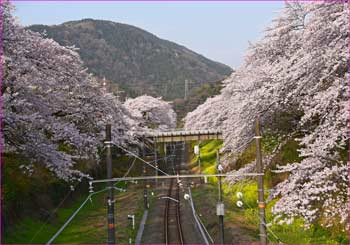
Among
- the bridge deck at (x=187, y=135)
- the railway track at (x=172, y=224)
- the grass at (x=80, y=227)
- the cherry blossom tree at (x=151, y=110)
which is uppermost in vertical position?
the cherry blossom tree at (x=151, y=110)

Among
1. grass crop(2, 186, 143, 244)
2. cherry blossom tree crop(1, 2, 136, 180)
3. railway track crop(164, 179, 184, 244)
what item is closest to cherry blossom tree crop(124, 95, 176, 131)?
railway track crop(164, 179, 184, 244)

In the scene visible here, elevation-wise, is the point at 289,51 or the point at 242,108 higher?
the point at 289,51

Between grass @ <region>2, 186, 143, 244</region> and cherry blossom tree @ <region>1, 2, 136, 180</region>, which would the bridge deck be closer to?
grass @ <region>2, 186, 143, 244</region>

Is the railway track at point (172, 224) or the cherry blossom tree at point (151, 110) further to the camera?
the cherry blossom tree at point (151, 110)

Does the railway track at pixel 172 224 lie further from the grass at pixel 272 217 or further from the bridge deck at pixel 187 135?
the bridge deck at pixel 187 135

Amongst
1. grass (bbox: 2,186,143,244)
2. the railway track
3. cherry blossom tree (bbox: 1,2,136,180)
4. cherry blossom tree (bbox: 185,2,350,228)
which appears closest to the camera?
cherry blossom tree (bbox: 185,2,350,228)

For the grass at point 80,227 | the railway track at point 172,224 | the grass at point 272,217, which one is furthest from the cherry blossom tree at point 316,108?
the grass at point 80,227

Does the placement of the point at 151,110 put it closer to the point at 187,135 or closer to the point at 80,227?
the point at 187,135

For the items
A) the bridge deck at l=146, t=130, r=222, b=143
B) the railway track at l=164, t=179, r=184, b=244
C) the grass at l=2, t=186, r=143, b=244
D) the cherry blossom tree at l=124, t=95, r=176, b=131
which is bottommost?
the railway track at l=164, t=179, r=184, b=244

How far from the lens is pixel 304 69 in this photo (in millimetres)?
14938

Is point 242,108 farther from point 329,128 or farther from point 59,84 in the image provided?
point 59,84

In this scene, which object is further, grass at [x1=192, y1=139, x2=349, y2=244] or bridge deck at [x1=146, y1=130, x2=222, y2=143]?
bridge deck at [x1=146, y1=130, x2=222, y2=143]

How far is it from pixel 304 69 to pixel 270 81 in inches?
138

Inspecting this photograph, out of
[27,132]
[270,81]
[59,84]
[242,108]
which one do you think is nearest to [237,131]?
[242,108]
